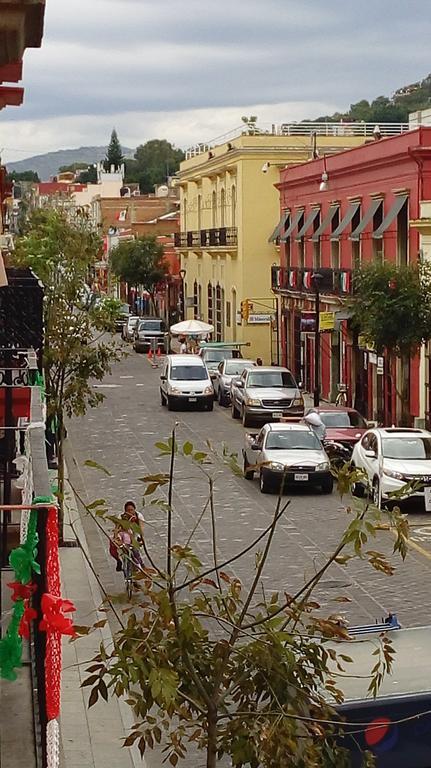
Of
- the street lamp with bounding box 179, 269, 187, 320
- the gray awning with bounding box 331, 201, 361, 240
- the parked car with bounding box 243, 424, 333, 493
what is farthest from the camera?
the street lamp with bounding box 179, 269, 187, 320

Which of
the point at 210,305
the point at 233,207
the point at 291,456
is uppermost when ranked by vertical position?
the point at 233,207

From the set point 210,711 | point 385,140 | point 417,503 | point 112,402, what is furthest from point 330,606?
point 112,402

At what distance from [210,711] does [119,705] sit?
6.76 metres

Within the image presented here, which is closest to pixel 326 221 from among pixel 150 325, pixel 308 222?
pixel 308 222

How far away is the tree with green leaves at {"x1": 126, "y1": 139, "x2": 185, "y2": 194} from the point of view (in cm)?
18062

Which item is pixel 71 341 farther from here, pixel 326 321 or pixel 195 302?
pixel 195 302

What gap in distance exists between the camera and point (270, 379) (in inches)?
1577

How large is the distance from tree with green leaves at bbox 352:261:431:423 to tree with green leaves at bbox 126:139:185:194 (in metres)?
147

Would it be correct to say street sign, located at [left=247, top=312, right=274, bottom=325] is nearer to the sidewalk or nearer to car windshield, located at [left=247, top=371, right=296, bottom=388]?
car windshield, located at [left=247, top=371, right=296, bottom=388]

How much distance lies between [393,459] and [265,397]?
13466mm

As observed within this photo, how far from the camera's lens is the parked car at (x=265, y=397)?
37.8 m

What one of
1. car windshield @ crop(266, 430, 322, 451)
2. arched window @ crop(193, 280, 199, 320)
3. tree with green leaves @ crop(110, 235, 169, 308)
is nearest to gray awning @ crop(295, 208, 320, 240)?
car windshield @ crop(266, 430, 322, 451)

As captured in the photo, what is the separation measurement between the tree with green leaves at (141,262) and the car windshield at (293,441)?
180ft

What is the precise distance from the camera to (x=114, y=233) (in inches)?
4409
